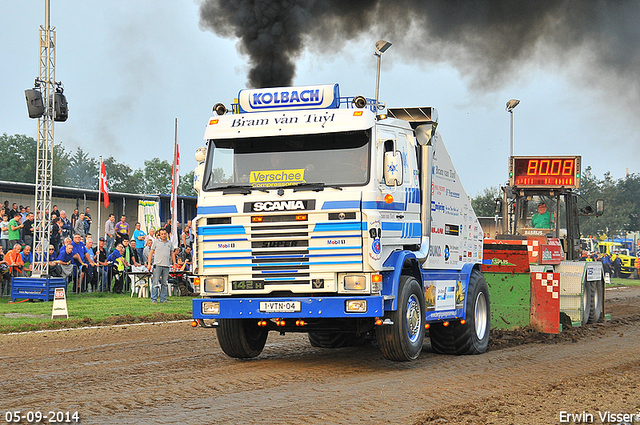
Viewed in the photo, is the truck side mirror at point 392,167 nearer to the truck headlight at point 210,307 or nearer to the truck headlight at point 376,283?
the truck headlight at point 376,283

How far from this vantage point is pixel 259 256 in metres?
9.49

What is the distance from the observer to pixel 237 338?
1039 cm

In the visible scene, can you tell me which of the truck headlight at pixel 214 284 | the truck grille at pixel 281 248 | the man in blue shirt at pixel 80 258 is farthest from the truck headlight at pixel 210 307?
the man in blue shirt at pixel 80 258

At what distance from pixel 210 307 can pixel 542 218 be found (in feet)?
36.5

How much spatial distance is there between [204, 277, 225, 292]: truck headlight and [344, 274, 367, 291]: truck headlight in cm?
169

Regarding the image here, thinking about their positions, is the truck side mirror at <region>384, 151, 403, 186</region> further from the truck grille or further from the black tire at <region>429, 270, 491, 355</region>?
the black tire at <region>429, 270, 491, 355</region>

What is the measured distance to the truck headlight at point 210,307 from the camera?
9609 millimetres

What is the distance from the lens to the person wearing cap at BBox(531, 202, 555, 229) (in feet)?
59.7

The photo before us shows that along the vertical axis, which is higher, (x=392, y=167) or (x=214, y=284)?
(x=392, y=167)

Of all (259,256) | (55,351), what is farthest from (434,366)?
(55,351)

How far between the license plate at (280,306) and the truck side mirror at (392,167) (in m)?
1.94

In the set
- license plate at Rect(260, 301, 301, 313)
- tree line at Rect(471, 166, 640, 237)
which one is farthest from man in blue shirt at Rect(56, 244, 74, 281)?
tree line at Rect(471, 166, 640, 237)

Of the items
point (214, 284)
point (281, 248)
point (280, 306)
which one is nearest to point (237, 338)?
point (214, 284)

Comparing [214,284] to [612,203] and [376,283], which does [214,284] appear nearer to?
[376,283]
